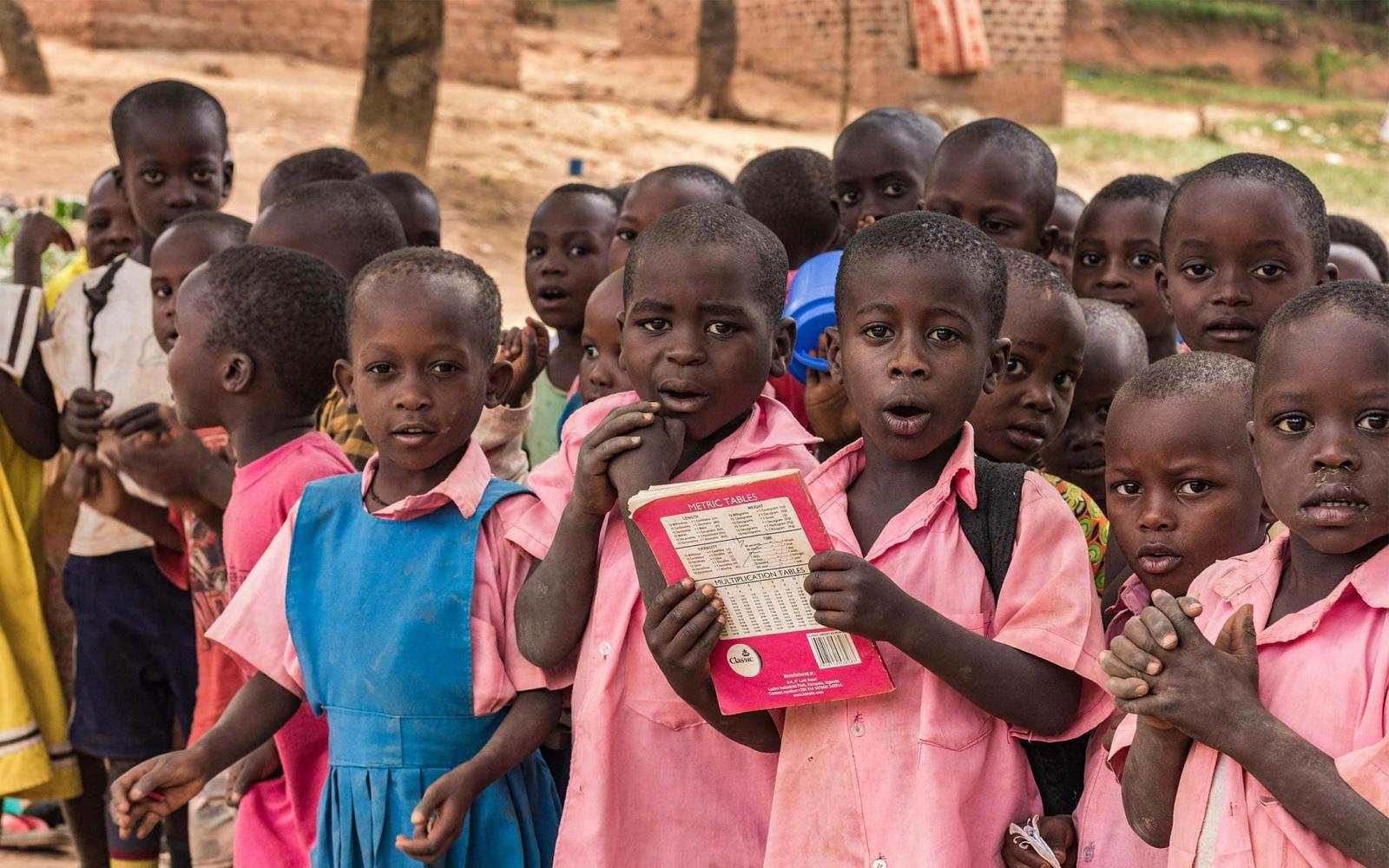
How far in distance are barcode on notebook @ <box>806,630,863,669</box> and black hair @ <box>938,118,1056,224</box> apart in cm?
196

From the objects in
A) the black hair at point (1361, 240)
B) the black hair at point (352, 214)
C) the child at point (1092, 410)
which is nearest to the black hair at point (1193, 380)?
the child at point (1092, 410)

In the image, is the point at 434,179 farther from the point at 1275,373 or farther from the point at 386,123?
the point at 1275,373

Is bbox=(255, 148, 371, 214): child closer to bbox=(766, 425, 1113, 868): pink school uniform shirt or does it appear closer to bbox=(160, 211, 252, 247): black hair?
bbox=(160, 211, 252, 247): black hair

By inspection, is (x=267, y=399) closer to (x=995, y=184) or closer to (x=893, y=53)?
(x=995, y=184)

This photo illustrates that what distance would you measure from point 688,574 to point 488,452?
133cm

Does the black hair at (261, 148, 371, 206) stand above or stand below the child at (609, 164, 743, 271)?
below

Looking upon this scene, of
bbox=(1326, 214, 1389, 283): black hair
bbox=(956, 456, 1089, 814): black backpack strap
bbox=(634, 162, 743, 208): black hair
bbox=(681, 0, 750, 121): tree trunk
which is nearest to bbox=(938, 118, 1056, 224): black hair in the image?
bbox=(634, 162, 743, 208): black hair

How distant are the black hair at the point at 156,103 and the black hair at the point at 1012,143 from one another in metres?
2.08

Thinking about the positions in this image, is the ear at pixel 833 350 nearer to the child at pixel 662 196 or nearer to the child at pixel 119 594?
the child at pixel 662 196

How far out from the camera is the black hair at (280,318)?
307cm

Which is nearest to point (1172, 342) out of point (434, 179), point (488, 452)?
point (488, 452)

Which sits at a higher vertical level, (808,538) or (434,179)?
(808,538)

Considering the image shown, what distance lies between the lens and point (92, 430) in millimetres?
3455

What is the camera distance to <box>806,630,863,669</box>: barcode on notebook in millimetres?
2086
